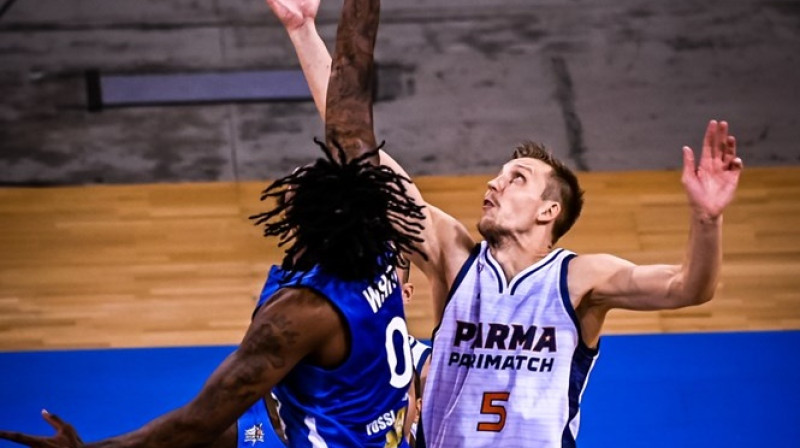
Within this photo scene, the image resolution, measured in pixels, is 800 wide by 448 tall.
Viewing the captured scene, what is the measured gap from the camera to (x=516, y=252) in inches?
175

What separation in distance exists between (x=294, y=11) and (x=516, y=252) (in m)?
1.12

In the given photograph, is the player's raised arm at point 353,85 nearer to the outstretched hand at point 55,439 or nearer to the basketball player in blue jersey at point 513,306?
the basketball player in blue jersey at point 513,306

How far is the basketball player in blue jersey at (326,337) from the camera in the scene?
3.20 meters

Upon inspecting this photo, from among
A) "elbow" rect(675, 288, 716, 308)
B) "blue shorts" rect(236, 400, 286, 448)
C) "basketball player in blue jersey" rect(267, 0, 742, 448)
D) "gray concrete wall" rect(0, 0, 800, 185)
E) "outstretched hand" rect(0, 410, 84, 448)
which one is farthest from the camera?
"gray concrete wall" rect(0, 0, 800, 185)

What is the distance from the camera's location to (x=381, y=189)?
3.54 m

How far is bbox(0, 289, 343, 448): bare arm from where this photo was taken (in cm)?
318

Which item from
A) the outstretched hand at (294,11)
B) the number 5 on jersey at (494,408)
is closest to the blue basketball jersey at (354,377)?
the number 5 on jersey at (494,408)

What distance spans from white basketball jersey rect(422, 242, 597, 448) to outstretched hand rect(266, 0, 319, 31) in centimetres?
106

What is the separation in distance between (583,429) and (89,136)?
4.76m

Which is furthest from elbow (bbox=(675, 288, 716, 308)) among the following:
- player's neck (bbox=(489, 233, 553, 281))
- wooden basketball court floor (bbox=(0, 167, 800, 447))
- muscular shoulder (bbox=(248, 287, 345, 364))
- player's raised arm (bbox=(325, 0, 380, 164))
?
wooden basketball court floor (bbox=(0, 167, 800, 447))

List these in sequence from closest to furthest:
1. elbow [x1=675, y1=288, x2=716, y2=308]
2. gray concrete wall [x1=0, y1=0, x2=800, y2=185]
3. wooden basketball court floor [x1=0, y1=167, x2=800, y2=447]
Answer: elbow [x1=675, y1=288, x2=716, y2=308] < wooden basketball court floor [x1=0, y1=167, x2=800, y2=447] < gray concrete wall [x1=0, y1=0, x2=800, y2=185]

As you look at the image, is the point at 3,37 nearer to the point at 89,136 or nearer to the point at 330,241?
the point at 89,136

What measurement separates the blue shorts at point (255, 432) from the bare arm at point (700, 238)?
134 cm

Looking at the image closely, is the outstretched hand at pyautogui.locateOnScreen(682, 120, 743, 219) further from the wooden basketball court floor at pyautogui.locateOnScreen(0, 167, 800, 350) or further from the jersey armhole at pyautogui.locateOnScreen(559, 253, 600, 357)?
the wooden basketball court floor at pyautogui.locateOnScreen(0, 167, 800, 350)
